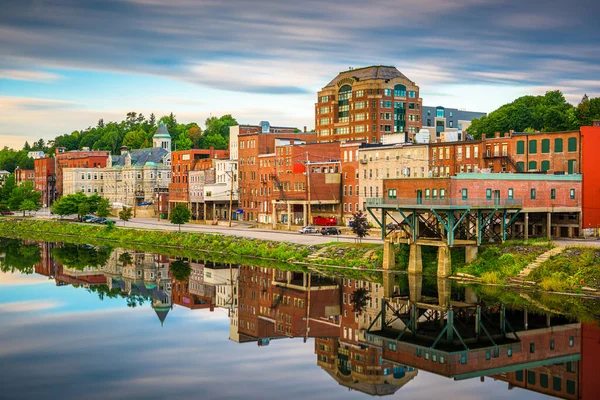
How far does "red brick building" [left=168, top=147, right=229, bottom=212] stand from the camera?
421 feet

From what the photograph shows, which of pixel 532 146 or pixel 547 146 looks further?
pixel 532 146

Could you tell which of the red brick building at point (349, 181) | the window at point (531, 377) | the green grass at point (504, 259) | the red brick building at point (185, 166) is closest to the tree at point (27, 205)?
the red brick building at point (185, 166)

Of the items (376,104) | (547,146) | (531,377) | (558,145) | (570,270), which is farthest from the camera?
(376,104)

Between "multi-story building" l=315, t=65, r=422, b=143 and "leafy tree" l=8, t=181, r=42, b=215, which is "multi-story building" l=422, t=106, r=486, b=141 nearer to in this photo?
"multi-story building" l=315, t=65, r=422, b=143

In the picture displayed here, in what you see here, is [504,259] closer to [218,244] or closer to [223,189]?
[218,244]

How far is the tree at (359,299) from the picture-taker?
169 feet

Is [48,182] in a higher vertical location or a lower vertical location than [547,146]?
lower

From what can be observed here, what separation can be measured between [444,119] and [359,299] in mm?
122882

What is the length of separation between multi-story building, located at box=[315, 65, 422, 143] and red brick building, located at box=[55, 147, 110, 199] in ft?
174

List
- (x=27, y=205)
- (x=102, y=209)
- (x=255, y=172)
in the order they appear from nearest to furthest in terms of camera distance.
Answer: (x=255, y=172) < (x=102, y=209) < (x=27, y=205)

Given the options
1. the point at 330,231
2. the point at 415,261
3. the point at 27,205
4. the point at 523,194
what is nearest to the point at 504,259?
the point at 415,261

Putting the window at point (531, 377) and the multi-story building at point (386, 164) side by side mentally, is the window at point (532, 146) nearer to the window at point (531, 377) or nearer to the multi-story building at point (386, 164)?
the multi-story building at point (386, 164)

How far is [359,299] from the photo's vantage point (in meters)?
54.3

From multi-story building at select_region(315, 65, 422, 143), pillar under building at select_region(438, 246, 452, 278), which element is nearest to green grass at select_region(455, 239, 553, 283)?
pillar under building at select_region(438, 246, 452, 278)
